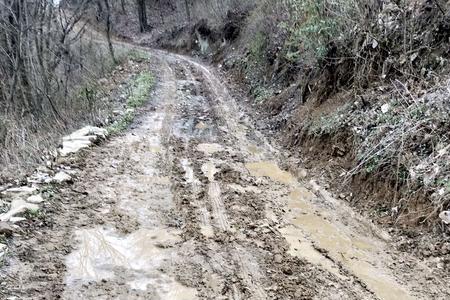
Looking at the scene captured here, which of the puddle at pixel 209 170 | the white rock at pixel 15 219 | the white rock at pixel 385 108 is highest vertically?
the white rock at pixel 385 108

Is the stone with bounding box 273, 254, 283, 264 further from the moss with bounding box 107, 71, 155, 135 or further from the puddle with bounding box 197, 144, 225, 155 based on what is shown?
the moss with bounding box 107, 71, 155, 135

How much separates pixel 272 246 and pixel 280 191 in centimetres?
165

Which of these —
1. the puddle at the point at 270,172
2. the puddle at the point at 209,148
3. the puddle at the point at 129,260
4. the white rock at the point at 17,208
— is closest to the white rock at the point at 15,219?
the white rock at the point at 17,208

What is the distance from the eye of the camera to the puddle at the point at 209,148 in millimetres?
7384

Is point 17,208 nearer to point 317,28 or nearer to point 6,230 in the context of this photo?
point 6,230

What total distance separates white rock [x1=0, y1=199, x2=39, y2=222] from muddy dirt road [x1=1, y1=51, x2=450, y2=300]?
0.27 m

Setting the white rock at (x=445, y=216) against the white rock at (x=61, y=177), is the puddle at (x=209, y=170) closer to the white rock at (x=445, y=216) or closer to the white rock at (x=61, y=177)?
the white rock at (x=61, y=177)

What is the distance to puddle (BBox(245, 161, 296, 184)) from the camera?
21.1 feet

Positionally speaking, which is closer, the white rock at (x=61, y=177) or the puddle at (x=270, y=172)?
the white rock at (x=61, y=177)

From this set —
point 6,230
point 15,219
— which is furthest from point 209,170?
point 6,230

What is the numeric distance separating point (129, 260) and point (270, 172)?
325 cm

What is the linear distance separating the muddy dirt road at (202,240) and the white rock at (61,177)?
5.6 inches

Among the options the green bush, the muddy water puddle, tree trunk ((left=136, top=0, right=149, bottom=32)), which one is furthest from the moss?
tree trunk ((left=136, top=0, right=149, bottom=32))

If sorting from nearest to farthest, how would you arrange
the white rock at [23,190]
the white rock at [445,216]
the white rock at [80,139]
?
1. the white rock at [445,216]
2. the white rock at [23,190]
3. the white rock at [80,139]
